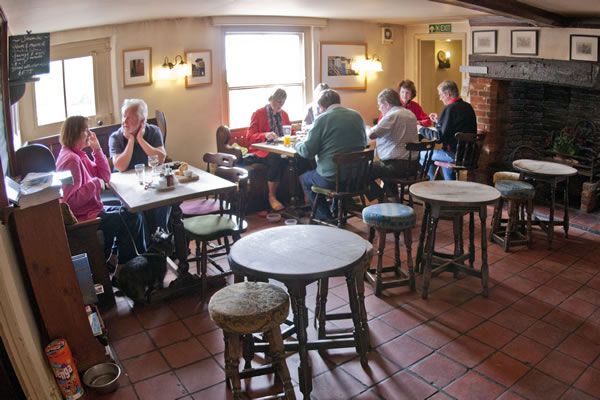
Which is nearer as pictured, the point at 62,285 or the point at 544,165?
the point at 62,285

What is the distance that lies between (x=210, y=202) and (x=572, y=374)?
9.59 ft

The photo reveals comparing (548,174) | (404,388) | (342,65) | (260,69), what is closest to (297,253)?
(404,388)

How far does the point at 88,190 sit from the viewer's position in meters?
3.72

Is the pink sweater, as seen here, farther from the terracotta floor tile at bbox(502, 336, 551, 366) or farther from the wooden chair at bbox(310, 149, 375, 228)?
the terracotta floor tile at bbox(502, 336, 551, 366)

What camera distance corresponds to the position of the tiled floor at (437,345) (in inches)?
111

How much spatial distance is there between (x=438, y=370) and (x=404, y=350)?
260 mm

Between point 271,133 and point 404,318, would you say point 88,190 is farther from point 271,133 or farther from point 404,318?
point 271,133

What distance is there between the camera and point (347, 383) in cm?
286

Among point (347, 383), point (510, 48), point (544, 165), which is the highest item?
point (510, 48)

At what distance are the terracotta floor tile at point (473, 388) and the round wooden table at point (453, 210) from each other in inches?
37.8

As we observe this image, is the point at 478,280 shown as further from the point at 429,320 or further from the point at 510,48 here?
the point at 510,48

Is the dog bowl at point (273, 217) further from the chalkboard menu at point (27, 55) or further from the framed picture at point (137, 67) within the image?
the chalkboard menu at point (27, 55)

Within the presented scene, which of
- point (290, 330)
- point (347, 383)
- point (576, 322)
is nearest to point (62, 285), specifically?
point (290, 330)

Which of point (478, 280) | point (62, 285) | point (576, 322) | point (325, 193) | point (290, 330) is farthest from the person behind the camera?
point (325, 193)
